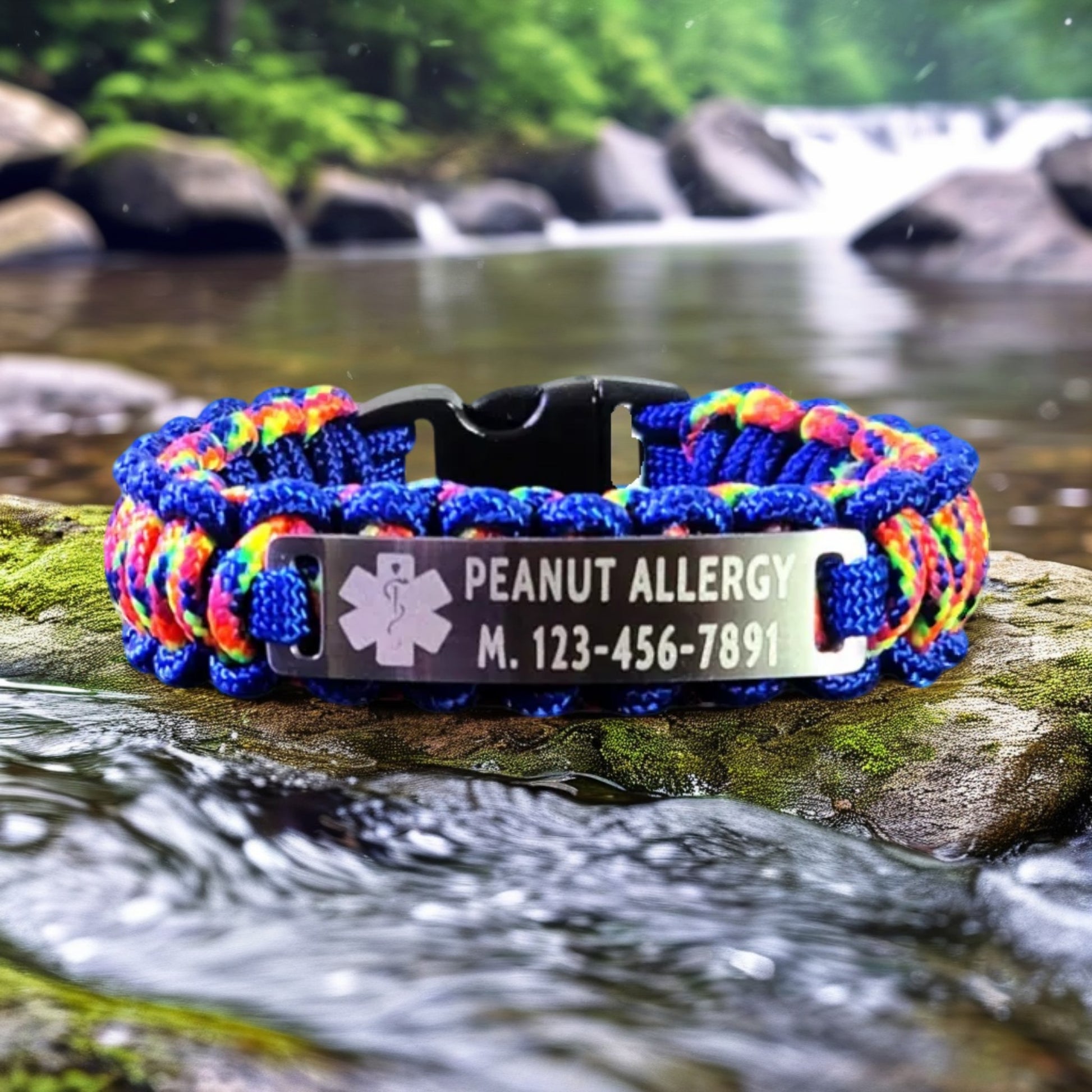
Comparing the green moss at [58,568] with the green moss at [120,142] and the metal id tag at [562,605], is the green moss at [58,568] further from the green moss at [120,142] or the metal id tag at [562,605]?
the green moss at [120,142]

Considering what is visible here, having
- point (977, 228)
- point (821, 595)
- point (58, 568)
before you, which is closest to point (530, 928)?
point (821, 595)

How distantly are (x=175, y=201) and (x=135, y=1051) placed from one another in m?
5.61

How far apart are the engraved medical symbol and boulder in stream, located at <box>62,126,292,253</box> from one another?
505cm

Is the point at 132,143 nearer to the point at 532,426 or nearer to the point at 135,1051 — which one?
the point at 532,426

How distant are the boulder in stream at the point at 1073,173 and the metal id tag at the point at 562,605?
5.08 metres

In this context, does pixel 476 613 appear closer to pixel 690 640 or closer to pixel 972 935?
pixel 690 640

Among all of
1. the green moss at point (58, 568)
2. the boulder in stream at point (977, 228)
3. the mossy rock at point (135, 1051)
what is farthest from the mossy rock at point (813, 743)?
the boulder in stream at point (977, 228)

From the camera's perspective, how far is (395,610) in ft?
3.74

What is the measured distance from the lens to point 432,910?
942 millimetres

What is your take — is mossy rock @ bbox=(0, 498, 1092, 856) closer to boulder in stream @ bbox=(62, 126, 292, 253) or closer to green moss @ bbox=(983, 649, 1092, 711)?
green moss @ bbox=(983, 649, 1092, 711)

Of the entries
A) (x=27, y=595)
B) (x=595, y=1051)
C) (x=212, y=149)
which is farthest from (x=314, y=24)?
(x=595, y=1051)

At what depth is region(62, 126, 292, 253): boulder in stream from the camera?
5.91 m

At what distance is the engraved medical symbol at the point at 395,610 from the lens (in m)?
1.13

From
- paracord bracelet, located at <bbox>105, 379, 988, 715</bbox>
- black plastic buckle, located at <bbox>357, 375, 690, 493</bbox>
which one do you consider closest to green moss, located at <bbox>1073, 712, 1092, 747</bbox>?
paracord bracelet, located at <bbox>105, 379, 988, 715</bbox>
